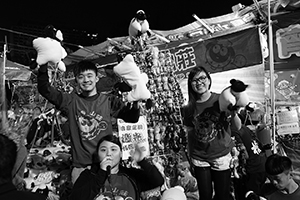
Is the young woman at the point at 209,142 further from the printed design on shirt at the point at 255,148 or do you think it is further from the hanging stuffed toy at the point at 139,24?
the hanging stuffed toy at the point at 139,24

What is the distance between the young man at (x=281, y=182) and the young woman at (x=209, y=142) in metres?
0.31

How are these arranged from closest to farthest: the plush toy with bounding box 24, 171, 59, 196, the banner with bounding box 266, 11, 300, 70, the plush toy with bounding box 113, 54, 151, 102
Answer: the plush toy with bounding box 113, 54, 151, 102 < the plush toy with bounding box 24, 171, 59, 196 < the banner with bounding box 266, 11, 300, 70

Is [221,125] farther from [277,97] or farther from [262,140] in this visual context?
[277,97]

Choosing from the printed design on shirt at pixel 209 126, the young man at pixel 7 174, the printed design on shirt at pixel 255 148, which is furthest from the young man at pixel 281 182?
the young man at pixel 7 174

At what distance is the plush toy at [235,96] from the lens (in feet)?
6.49

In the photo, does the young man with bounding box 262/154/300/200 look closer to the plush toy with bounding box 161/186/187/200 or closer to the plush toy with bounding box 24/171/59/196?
the plush toy with bounding box 161/186/187/200

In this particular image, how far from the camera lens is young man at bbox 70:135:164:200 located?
1952 millimetres

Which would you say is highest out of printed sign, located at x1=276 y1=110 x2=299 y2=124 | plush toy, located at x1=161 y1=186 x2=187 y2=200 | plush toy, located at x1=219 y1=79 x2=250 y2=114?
plush toy, located at x1=219 y1=79 x2=250 y2=114

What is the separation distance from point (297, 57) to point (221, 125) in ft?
11.7

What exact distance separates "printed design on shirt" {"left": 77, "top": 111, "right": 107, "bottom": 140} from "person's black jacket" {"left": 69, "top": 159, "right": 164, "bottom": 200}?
0.30 meters

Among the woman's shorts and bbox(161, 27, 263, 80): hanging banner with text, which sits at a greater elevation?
bbox(161, 27, 263, 80): hanging banner with text

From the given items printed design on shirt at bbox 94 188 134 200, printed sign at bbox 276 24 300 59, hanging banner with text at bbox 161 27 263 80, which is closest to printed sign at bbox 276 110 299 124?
hanging banner with text at bbox 161 27 263 80

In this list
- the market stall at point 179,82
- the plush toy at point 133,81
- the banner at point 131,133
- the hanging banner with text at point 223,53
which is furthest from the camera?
the hanging banner with text at point 223,53

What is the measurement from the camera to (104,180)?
6.47 feet
